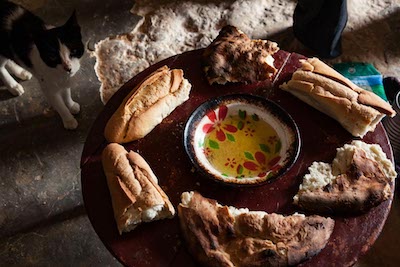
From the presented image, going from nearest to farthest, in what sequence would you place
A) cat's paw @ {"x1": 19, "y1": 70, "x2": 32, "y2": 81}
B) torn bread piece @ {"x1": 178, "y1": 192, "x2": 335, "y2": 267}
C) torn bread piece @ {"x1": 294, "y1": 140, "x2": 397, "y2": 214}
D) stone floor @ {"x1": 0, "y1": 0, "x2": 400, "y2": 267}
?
torn bread piece @ {"x1": 178, "y1": 192, "x2": 335, "y2": 267}, torn bread piece @ {"x1": 294, "y1": 140, "x2": 397, "y2": 214}, stone floor @ {"x1": 0, "y1": 0, "x2": 400, "y2": 267}, cat's paw @ {"x1": 19, "y1": 70, "x2": 32, "y2": 81}

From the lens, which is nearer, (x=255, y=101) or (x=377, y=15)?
(x=255, y=101)

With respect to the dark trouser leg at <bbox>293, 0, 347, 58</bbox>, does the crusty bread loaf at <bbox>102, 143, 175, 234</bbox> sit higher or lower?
higher

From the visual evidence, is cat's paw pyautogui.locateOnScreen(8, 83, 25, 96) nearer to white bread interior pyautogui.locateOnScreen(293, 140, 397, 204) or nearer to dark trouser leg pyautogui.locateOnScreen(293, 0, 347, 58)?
dark trouser leg pyautogui.locateOnScreen(293, 0, 347, 58)

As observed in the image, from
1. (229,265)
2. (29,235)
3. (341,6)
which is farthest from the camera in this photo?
(341,6)

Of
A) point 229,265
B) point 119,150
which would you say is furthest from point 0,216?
point 229,265

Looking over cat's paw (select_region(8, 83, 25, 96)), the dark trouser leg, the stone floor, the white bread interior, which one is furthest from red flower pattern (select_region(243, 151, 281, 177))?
cat's paw (select_region(8, 83, 25, 96))

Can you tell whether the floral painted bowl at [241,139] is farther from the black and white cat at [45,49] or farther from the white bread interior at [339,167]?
the black and white cat at [45,49]

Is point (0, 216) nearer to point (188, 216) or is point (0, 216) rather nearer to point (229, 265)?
point (188, 216)
